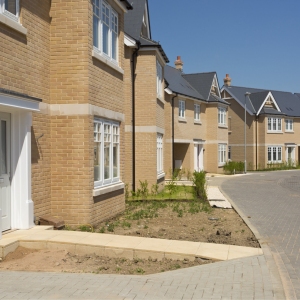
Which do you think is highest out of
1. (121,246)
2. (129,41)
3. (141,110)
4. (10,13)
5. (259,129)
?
(129,41)

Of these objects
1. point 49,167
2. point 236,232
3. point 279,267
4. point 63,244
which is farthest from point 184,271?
point 49,167

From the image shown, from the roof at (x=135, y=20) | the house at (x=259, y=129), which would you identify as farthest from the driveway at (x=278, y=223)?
the house at (x=259, y=129)

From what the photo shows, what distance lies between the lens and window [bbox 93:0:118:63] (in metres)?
12.0

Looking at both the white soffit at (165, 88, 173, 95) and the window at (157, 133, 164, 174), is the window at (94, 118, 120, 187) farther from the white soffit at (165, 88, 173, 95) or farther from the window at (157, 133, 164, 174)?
the white soffit at (165, 88, 173, 95)

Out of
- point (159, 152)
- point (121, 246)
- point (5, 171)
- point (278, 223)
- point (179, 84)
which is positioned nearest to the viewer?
point (121, 246)

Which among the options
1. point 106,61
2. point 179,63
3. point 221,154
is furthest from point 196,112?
point 106,61

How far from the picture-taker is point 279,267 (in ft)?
25.3

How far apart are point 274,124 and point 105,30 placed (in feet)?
123

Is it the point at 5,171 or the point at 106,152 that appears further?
the point at 106,152

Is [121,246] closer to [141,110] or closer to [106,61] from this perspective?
[106,61]

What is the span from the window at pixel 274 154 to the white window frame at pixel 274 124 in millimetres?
1807

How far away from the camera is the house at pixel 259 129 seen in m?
46.6

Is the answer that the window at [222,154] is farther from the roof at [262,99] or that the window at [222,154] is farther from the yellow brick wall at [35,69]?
the yellow brick wall at [35,69]

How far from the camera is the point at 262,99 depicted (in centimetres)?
4759
